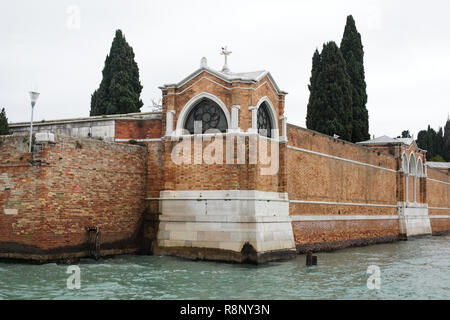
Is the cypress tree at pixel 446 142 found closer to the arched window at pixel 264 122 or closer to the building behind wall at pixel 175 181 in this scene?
the building behind wall at pixel 175 181

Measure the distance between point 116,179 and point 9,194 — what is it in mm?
3264

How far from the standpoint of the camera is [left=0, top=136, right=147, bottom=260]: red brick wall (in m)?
14.1

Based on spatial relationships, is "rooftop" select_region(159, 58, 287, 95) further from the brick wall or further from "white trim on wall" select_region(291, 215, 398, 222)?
the brick wall

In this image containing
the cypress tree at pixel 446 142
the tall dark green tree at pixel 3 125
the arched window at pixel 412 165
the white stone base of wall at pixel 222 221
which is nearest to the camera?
the white stone base of wall at pixel 222 221

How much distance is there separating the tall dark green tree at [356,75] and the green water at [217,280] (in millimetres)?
20384

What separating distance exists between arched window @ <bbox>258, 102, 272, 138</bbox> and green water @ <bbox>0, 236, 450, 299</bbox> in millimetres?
4291

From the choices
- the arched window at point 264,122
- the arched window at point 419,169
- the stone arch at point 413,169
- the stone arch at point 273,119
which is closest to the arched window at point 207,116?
the arched window at point 264,122

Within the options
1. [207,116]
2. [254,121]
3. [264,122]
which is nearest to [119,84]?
[207,116]

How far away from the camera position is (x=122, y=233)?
55.2 feet

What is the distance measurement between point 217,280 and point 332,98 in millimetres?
24531

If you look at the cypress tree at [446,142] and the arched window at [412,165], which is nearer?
the arched window at [412,165]

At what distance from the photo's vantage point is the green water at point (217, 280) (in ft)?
35.9

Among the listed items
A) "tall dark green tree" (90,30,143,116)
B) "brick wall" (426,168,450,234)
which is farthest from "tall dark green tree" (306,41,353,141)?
"tall dark green tree" (90,30,143,116)

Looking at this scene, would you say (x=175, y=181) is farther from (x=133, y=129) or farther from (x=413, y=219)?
(x=413, y=219)
